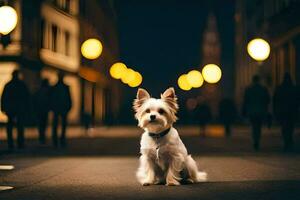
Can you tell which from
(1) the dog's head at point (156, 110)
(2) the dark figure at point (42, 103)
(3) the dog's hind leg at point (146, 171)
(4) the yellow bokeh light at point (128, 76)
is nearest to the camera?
(1) the dog's head at point (156, 110)

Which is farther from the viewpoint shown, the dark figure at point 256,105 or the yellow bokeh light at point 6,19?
the dark figure at point 256,105

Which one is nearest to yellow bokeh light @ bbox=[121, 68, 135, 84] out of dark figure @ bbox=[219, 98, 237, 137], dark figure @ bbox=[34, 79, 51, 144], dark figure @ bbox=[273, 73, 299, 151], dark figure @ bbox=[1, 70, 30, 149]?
dark figure @ bbox=[219, 98, 237, 137]

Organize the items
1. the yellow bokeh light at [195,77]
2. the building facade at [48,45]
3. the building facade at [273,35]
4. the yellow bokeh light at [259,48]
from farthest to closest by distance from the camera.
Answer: the building facade at [273,35] < the yellow bokeh light at [195,77] < the building facade at [48,45] < the yellow bokeh light at [259,48]

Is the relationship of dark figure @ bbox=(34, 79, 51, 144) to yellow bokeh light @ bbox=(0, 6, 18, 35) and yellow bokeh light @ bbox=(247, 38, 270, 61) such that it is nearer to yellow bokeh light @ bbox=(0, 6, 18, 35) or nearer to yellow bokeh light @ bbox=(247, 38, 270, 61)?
yellow bokeh light @ bbox=(0, 6, 18, 35)

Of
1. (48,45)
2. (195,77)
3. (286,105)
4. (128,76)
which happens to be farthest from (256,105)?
(48,45)

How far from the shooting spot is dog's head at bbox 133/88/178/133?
7863 mm

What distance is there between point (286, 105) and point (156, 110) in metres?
8.65

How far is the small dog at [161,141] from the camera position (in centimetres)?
790

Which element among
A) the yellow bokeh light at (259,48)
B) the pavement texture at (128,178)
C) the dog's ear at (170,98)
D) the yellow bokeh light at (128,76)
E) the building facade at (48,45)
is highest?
the building facade at (48,45)

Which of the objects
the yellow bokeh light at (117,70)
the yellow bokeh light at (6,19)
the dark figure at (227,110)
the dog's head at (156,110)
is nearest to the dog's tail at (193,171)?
the dog's head at (156,110)

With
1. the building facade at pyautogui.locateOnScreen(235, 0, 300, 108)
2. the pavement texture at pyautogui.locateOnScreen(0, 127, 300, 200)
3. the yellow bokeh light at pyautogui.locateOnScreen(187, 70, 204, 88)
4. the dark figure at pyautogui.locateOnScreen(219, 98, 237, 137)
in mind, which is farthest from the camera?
the building facade at pyautogui.locateOnScreen(235, 0, 300, 108)

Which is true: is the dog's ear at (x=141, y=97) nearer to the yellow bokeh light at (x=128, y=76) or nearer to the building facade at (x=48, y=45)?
the building facade at (x=48, y=45)

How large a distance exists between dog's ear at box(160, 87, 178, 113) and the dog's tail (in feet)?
2.24

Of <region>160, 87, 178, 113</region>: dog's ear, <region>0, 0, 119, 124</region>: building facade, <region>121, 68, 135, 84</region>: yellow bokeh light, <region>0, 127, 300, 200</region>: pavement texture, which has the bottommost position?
<region>0, 127, 300, 200</region>: pavement texture
